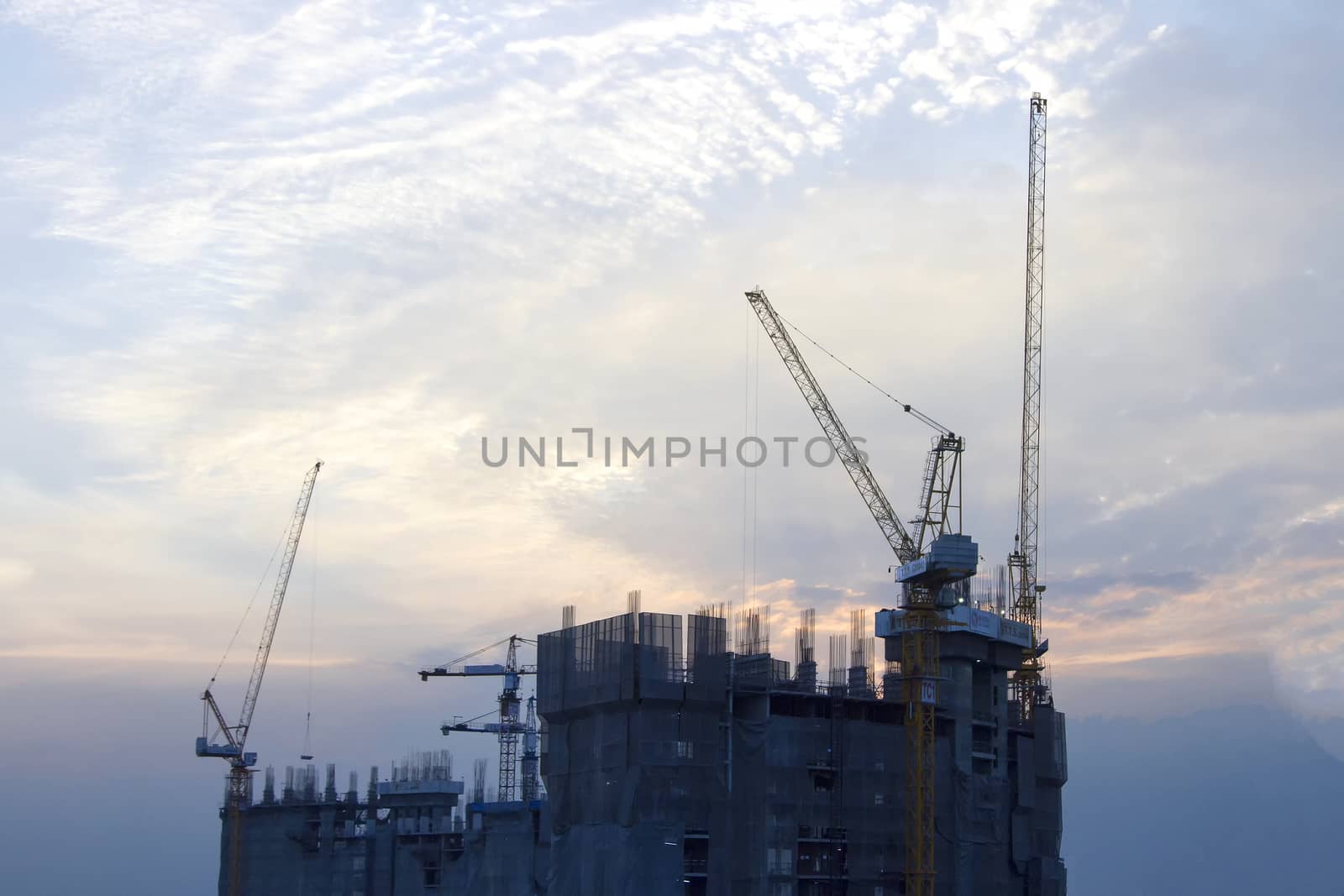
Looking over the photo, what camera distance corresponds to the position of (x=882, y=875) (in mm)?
147500

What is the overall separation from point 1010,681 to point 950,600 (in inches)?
1647

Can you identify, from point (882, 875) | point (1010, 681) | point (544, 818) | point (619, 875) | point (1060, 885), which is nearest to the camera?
point (619, 875)

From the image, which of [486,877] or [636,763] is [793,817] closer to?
[636,763]

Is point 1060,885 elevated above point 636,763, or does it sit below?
below

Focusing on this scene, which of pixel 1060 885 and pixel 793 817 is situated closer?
pixel 793 817

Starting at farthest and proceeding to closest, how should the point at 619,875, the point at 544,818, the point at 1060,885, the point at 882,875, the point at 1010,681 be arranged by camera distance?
the point at 1010,681, the point at 1060,885, the point at 544,818, the point at 882,875, the point at 619,875

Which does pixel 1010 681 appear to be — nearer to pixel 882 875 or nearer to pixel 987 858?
pixel 987 858

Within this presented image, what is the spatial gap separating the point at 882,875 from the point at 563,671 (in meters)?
36.9

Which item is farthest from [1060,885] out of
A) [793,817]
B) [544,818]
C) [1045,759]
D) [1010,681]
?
[544,818]

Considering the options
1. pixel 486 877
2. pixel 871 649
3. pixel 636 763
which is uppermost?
pixel 871 649

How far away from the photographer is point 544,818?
158 meters

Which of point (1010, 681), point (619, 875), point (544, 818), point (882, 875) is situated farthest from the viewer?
point (1010, 681)

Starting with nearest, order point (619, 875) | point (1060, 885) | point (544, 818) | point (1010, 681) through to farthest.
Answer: point (619, 875) → point (544, 818) → point (1060, 885) → point (1010, 681)

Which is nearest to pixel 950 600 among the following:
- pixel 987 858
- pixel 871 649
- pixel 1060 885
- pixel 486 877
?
pixel 871 649
